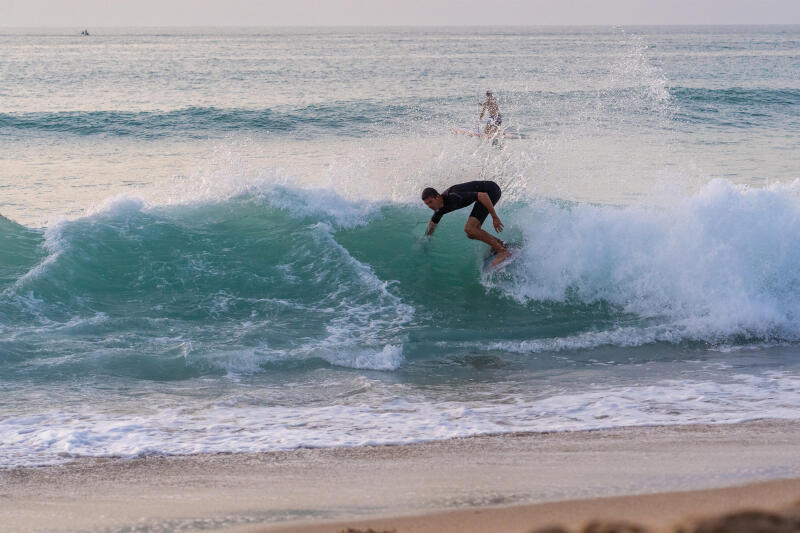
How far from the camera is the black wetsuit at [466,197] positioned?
28.6 ft

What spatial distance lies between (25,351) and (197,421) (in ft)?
8.24

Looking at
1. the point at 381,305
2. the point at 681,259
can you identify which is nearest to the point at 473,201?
the point at 381,305

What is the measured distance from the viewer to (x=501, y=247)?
9.34 meters

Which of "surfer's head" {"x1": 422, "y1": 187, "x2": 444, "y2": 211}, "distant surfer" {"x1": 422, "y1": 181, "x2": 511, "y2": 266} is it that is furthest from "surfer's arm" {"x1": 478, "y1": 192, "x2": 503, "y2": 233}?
"surfer's head" {"x1": 422, "y1": 187, "x2": 444, "y2": 211}

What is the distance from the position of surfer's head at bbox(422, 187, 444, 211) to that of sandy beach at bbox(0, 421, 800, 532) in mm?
3747

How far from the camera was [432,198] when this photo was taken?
8.34 meters

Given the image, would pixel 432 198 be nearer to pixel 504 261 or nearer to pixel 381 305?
pixel 381 305

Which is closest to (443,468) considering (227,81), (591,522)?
(591,522)

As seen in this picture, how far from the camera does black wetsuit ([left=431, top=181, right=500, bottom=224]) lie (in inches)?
343

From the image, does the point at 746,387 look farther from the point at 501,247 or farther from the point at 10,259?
the point at 10,259

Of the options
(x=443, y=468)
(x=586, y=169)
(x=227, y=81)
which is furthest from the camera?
(x=227, y=81)

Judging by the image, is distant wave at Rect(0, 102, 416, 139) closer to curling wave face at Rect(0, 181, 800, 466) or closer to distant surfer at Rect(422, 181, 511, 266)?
curling wave face at Rect(0, 181, 800, 466)

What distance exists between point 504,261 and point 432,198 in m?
1.54

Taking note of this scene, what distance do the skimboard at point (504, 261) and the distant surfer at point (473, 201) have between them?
0.30 m
